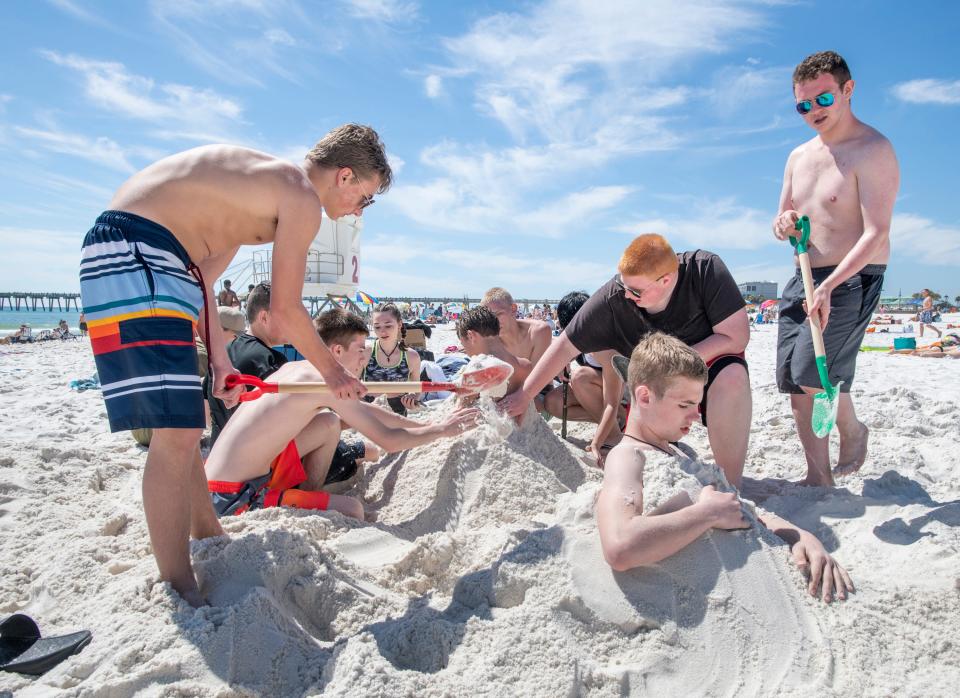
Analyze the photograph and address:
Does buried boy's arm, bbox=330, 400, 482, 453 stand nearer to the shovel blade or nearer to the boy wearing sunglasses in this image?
the boy wearing sunglasses

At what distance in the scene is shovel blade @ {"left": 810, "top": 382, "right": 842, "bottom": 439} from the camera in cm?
242

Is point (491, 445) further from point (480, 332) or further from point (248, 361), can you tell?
point (248, 361)

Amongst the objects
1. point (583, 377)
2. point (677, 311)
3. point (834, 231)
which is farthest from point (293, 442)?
point (834, 231)

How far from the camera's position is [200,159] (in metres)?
1.92

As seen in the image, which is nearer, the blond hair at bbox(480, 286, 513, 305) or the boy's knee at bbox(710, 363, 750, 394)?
the boy's knee at bbox(710, 363, 750, 394)

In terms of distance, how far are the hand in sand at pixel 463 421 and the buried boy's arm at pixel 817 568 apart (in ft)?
4.59

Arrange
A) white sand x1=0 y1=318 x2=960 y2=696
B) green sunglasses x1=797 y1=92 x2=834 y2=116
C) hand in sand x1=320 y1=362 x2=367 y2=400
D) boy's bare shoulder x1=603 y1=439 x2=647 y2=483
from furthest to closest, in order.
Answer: green sunglasses x1=797 y1=92 x2=834 y2=116, hand in sand x1=320 y1=362 x2=367 y2=400, boy's bare shoulder x1=603 y1=439 x2=647 y2=483, white sand x1=0 y1=318 x2=960 y2=696

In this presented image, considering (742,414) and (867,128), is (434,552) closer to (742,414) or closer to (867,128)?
(742,414)

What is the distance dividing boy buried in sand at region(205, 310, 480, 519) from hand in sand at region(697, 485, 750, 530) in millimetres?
1337

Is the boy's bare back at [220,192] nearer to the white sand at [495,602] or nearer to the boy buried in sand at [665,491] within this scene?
the white sand at [495,602]

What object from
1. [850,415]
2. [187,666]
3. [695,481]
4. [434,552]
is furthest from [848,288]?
[187,666]

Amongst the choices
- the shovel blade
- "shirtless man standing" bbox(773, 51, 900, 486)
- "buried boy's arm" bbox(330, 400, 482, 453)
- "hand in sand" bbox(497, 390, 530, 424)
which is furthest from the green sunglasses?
"buried boy's arm" bbox(330, 400, 482, 453)

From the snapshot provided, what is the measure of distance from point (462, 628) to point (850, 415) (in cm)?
237

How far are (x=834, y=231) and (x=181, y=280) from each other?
2.72 metres
